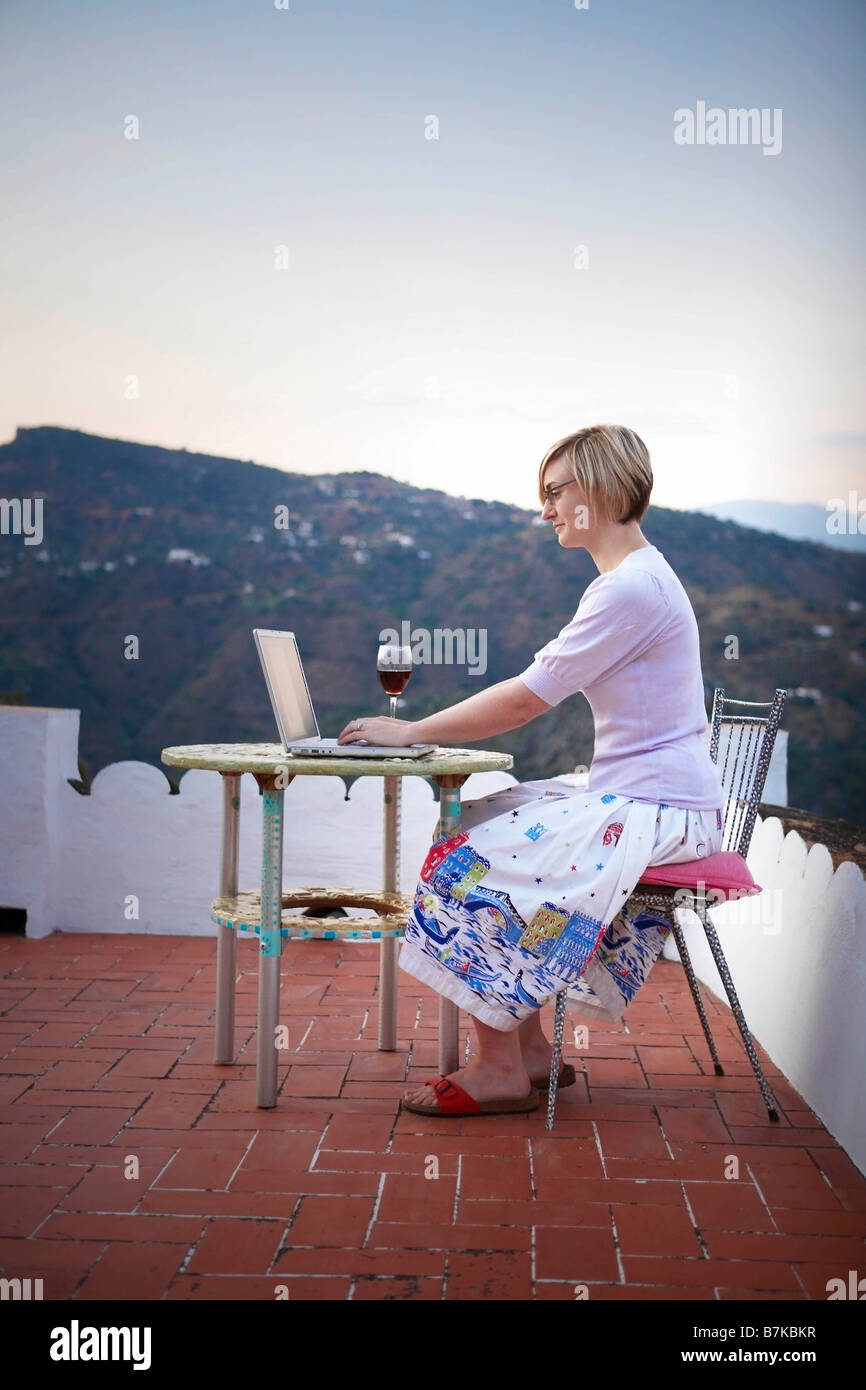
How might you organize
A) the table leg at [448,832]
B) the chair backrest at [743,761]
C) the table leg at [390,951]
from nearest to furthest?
the table leg at [448,832] < the chair backrest at [743,761] < the table leg at [390,951]

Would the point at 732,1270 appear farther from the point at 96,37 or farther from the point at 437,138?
the point at 437,138

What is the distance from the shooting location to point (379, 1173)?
2.27 meters

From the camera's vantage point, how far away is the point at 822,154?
482 inches

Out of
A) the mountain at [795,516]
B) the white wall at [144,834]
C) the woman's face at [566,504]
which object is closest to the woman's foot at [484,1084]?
the woman's face at [566,504]

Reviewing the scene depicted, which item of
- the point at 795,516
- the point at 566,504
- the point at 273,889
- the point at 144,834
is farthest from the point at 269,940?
the point at 795,516

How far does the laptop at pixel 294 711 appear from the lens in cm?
258

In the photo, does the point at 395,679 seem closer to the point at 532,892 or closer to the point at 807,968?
the point at 532,892

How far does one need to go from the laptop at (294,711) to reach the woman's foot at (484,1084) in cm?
73

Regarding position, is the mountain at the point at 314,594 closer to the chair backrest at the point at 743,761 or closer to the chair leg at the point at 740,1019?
the chair backrest at the point at 743,761

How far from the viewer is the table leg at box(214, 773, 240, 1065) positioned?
2.89 m

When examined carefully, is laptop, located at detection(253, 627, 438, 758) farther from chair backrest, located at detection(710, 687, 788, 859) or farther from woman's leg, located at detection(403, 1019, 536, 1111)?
chair backrest, located at detection(710, 687, 788, 859)

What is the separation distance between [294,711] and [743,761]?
1260 millimetres

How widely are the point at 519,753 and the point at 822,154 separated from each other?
24.7 feet
